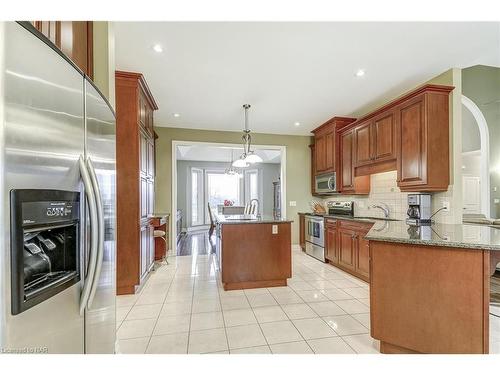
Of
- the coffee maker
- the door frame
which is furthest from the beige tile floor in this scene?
the door frame

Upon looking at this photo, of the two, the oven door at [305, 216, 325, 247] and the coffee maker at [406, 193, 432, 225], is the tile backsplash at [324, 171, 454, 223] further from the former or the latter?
the oven door at [305, 216, 325, 247]

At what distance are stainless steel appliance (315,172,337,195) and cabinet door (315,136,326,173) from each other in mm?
167

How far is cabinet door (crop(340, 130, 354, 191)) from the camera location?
427 cm

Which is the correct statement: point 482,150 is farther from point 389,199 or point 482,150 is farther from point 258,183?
point 258,183

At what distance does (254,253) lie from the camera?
3221 millimetres

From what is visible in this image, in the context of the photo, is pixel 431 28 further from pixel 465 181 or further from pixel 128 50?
pixel 465 181

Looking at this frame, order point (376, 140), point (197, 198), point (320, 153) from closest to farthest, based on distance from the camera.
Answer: point (376, 140), point (320, 153), point (197, 198)

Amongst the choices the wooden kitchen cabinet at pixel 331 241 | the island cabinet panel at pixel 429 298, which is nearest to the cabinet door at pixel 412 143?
the wooden kitchen cabinet at pixel 331 241

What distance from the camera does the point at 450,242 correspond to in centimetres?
157

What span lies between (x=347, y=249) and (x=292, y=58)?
2.81 meters

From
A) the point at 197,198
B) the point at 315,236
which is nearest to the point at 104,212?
the point at 315,236

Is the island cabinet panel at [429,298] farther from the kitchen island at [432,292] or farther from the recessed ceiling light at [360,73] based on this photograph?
the recessed ceiling light at [360,73]
